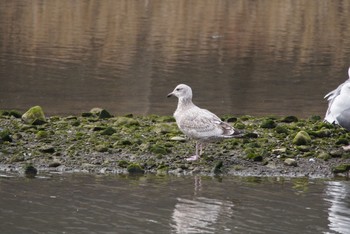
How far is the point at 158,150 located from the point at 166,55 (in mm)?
18225

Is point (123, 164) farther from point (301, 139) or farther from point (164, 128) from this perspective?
point (301, 139)

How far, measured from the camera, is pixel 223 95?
23375mm

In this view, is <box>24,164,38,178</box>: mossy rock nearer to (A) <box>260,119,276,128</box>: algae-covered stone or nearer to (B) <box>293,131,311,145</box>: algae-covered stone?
(B) <box>293,131,311,145</box>: algae-covered stone

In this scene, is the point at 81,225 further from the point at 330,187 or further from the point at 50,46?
the point at 50,46

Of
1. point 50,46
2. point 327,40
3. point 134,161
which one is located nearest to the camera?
point 134,161

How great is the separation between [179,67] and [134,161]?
15.3 meters

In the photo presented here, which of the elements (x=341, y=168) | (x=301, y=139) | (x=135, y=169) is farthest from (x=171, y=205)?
(x=301, y=139)

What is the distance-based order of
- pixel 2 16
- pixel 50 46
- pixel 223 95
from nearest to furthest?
pixel 223 95
pixel 50 46
pixel 2 16

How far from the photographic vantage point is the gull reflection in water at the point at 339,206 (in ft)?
33.8

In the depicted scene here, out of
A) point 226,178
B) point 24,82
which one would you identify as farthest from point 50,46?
point 226,178

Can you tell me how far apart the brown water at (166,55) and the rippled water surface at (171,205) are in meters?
8.04

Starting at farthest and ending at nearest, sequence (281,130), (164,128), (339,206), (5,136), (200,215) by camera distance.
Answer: (164,128) < (281,130) < (5,136) < (339,206) < (200,215)

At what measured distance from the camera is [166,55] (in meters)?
31.6

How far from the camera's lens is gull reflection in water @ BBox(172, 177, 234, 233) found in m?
10.2
